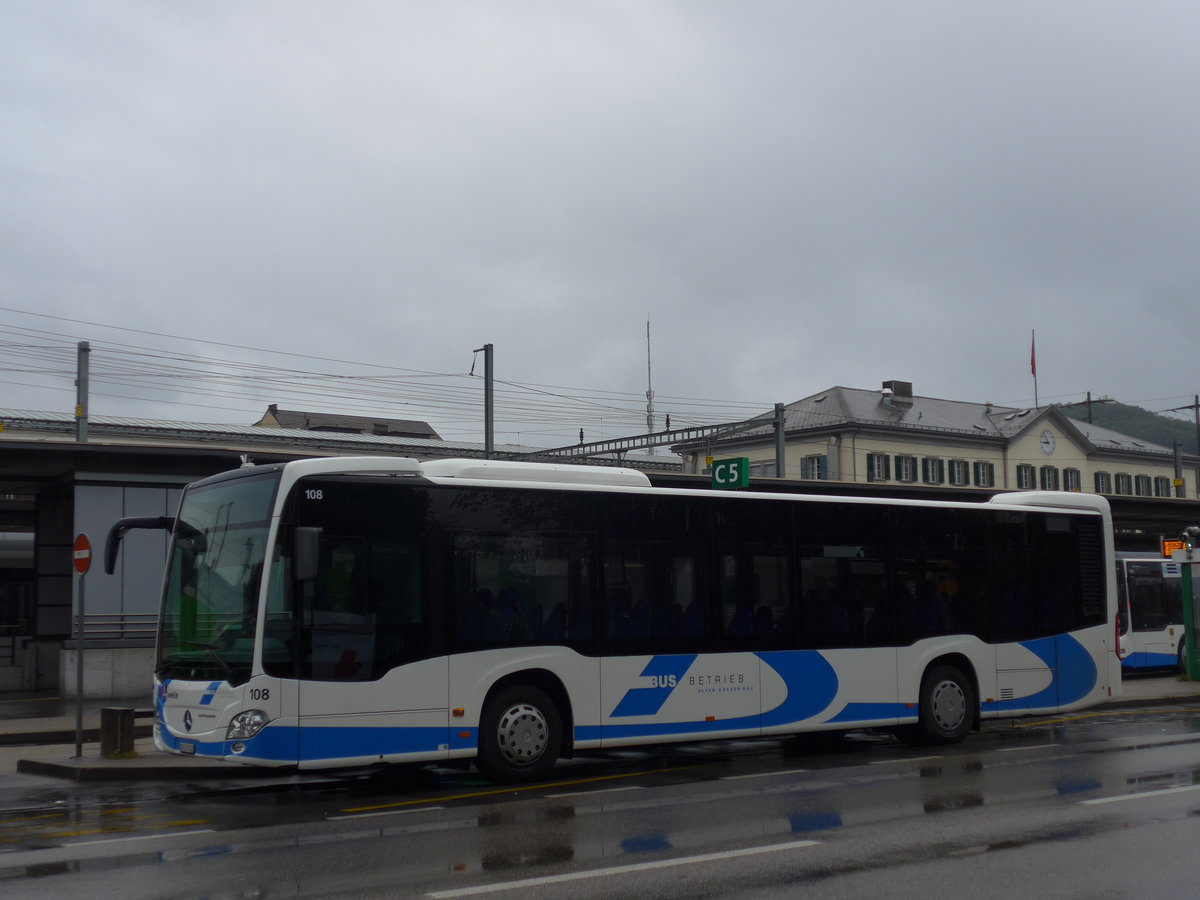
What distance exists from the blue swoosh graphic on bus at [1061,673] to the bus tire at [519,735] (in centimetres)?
684

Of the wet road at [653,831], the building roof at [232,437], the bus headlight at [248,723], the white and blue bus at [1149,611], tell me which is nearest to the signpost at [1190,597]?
the white and blue bus at [1149,611]

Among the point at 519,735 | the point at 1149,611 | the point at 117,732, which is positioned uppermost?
the point at 1149,611

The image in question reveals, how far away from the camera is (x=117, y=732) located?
1474 cm

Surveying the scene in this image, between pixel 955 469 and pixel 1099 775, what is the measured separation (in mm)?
63403

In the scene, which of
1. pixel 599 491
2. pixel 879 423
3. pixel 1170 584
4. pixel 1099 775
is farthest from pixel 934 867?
pixel 879 423

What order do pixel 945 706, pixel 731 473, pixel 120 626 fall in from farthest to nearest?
pixel 120 626 → pixel 731 473 → pixel 945 706

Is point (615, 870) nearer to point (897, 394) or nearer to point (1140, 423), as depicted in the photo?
point (897, 394)

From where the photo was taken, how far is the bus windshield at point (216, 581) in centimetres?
1136

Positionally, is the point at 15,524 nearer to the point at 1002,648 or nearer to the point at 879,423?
the point at 1002,648

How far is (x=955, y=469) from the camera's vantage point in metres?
73.9

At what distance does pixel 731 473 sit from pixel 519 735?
1089cm

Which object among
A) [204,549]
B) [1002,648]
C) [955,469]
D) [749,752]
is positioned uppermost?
[955,469]

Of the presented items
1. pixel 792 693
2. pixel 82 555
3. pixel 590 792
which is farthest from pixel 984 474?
pixel 590 792

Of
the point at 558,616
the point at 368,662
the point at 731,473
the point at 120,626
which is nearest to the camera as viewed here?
the point at 368,662
